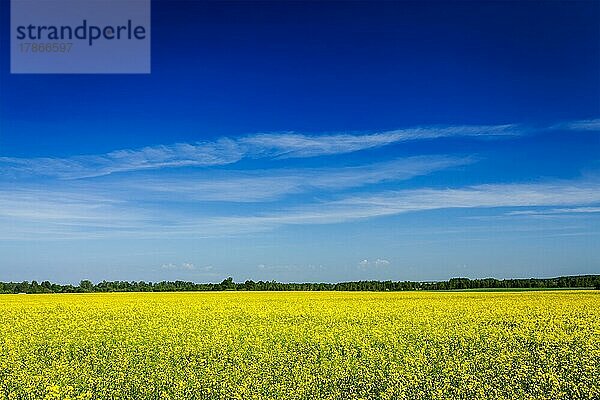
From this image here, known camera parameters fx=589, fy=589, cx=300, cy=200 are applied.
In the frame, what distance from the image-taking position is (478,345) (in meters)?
16.8

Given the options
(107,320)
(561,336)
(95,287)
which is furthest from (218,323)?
(95,287)

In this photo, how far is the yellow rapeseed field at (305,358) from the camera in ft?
39.1

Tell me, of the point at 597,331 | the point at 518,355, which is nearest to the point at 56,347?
the point at 518,355

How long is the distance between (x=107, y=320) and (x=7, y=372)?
10048mm

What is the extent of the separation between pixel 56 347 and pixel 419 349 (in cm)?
1060

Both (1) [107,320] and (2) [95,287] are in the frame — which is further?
(2) [95,287]

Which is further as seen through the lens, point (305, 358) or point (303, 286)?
point (303, 286)

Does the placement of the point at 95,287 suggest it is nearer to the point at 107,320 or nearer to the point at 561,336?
the point at 107,320

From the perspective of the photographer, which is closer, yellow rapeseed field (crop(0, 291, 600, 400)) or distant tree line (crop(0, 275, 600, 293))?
yellow rapeseed field (crop(0, 291, 600, 400))

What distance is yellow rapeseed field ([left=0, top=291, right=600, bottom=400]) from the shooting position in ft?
39.1

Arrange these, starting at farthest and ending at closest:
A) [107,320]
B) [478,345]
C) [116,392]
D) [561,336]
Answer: [107,320], [561,336], [478,345], [116,392]

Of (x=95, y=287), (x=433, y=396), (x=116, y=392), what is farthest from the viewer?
(x=95, y=287)

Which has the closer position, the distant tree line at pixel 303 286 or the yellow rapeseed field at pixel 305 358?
the yellow rapeseed field at pixel 305 358

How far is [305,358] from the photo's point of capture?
1480cm
